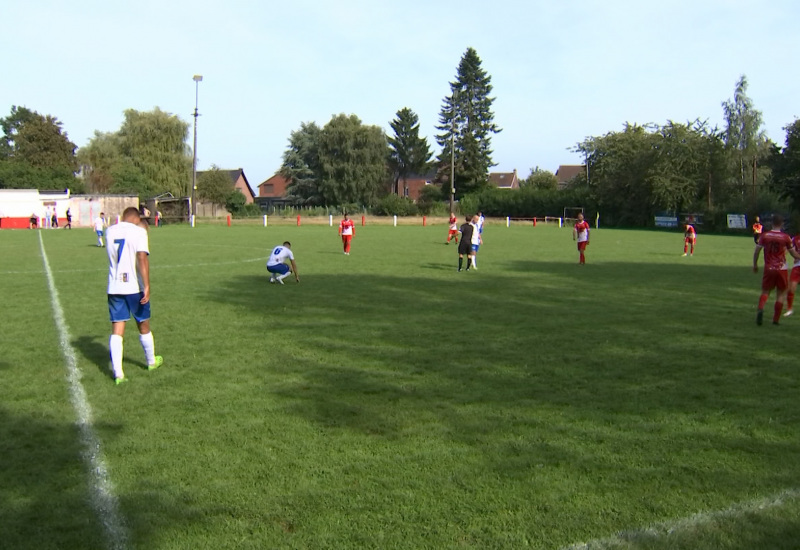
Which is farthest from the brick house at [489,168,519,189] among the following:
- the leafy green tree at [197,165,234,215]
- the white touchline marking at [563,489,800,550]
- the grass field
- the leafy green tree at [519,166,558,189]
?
the white touchline marking at [563,489,800,550]

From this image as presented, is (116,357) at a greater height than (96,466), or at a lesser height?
greater

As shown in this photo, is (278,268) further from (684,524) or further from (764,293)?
(684,524)

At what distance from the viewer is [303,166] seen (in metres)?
86.4

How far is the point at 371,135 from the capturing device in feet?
261

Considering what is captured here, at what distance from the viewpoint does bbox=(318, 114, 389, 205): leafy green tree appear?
261ft

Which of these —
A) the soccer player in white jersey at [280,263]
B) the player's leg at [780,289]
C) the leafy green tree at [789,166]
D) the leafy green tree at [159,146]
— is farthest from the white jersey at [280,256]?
the leafy green tree at [159,146]

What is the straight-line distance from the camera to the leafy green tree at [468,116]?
8081 centimetres

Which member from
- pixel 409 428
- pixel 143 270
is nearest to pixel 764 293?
pixel 409 428

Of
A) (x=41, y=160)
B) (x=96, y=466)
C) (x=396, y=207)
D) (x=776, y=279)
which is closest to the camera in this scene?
(x=96, y=466)

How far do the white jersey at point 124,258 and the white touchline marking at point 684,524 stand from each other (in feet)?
17.1

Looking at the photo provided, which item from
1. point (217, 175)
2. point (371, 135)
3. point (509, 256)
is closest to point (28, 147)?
point (217, 175)

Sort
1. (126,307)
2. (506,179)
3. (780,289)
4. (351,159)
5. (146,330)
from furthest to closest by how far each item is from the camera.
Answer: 1. (506,179)
2. (351,159)
3. (780,289)
4. (146,330)
5. (126,307)

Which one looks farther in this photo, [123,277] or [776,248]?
[776,248]

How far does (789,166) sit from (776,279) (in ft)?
146
